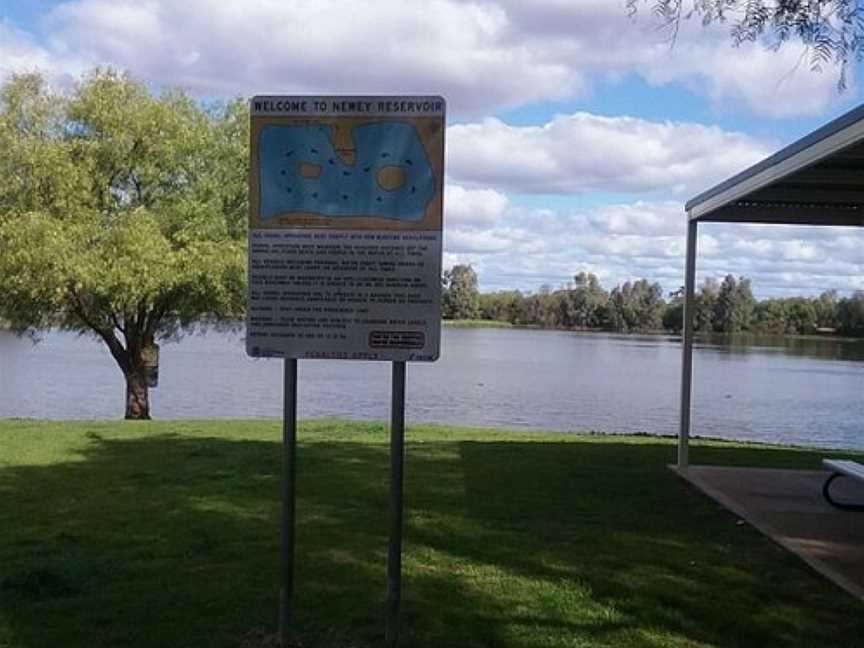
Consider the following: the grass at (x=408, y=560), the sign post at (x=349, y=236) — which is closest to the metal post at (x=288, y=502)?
the sign post at (x=349, y=236)

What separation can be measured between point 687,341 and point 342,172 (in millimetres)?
7046

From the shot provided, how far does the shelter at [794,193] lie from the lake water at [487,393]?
11.1 metres

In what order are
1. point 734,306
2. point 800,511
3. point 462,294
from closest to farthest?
point 800,511 < point 734,306 < point 462,294

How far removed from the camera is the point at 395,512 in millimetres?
4871

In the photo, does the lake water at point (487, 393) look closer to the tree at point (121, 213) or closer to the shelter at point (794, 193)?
the tree at point (121, 213)

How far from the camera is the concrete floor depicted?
6883 millimetres

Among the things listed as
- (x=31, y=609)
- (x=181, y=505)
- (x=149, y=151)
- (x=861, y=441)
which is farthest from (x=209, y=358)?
(x=31, y=609)

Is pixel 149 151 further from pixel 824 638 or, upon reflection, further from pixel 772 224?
pixel 824 638

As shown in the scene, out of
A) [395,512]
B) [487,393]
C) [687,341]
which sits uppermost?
[687,341]

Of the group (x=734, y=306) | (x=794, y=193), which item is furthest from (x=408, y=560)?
(x=734, y=306)

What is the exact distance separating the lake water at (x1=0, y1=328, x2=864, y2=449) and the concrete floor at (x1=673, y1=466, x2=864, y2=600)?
36.3 ft

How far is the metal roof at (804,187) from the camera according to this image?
21.7 ft

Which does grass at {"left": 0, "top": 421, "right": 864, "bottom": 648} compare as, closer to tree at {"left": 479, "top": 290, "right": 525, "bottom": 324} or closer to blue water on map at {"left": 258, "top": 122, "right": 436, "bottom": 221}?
blue water on map at {"left": 258, "top": 122, "right": 436, "bottom": 221}

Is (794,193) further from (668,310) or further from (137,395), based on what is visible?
(668,310)
